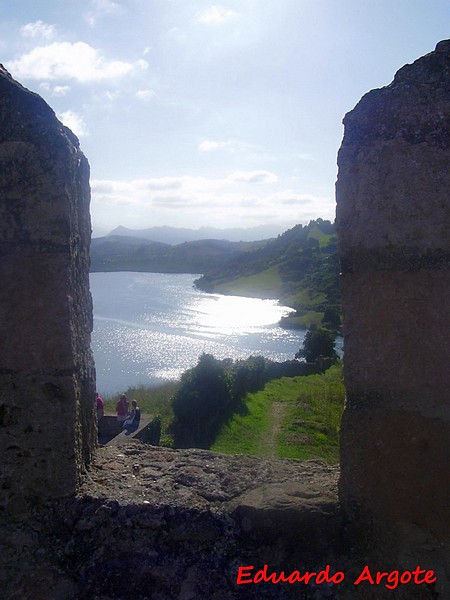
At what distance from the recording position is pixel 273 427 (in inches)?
563

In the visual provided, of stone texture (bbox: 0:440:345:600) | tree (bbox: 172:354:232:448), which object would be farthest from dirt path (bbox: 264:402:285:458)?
stone texture (bbox: 0:440:345:600)

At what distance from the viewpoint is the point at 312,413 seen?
1494 cm

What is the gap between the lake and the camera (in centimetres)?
2567

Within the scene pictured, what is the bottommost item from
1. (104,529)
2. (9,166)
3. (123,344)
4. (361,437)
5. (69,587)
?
(123,344)

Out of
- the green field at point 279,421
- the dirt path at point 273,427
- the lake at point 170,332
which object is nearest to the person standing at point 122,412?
the green field at point 279,421

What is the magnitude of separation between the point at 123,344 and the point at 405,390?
2851 cm

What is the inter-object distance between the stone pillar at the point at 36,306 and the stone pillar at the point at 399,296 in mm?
1200

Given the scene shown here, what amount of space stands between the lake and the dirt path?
6402 millimetres

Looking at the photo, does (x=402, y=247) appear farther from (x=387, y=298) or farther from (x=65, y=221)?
(x=65, y=221)

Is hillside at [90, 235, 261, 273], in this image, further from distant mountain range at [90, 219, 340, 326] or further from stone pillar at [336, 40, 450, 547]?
stone pillar at [336, 40, 450, 547]

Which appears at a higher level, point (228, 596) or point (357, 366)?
point (357, 366)

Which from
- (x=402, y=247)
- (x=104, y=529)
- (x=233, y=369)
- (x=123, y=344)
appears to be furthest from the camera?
(x=123, y=344)

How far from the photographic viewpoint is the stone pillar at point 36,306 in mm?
2447

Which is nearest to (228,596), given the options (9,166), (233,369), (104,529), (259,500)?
(259,500)
